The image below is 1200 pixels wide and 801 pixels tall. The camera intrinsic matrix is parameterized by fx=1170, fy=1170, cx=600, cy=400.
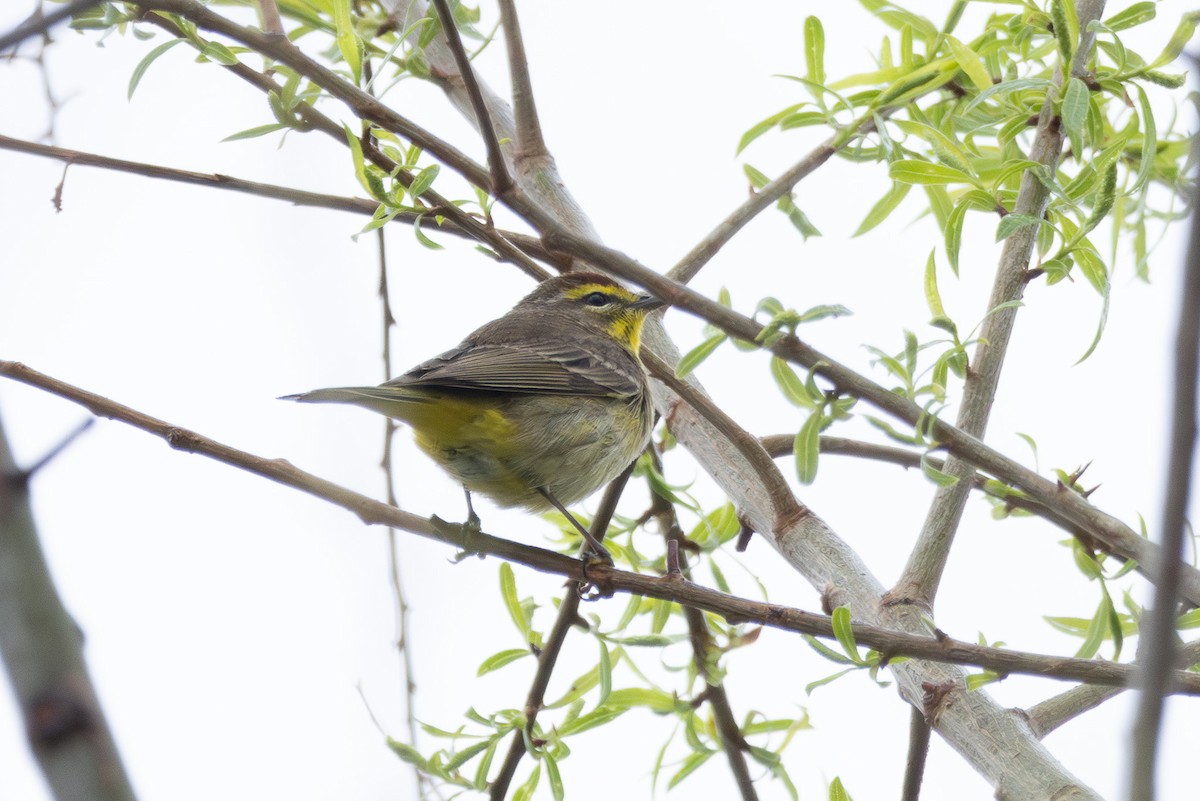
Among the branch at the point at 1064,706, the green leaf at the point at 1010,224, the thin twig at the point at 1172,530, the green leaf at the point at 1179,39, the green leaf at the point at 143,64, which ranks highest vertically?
the green leaf at the point at 143,64

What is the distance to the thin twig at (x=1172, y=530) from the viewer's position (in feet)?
3.84

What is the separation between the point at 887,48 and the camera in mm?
4254

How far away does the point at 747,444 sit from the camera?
3350mm

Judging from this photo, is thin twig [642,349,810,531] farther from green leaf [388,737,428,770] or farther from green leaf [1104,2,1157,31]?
green leaf [1104,2,1157,31]

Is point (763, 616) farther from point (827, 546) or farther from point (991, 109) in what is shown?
point (991, 109)

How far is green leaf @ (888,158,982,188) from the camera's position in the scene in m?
3.52

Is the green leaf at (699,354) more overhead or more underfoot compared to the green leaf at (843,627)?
more overhead

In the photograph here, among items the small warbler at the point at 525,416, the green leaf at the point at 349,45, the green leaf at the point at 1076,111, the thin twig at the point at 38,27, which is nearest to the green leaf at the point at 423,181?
the green leaf at the point at 349,45

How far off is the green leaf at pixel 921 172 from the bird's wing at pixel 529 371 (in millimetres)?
1949

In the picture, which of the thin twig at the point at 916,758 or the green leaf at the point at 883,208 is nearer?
the thin twig at the point at 916,758

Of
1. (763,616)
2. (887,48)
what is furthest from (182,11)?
(887,48)

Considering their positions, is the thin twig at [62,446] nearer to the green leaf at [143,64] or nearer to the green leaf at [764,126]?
the green leaf at [143,64]

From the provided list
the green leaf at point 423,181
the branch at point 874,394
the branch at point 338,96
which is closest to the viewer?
the branch at point 874,394

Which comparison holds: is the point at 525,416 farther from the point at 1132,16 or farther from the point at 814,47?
the point at 1132,16
